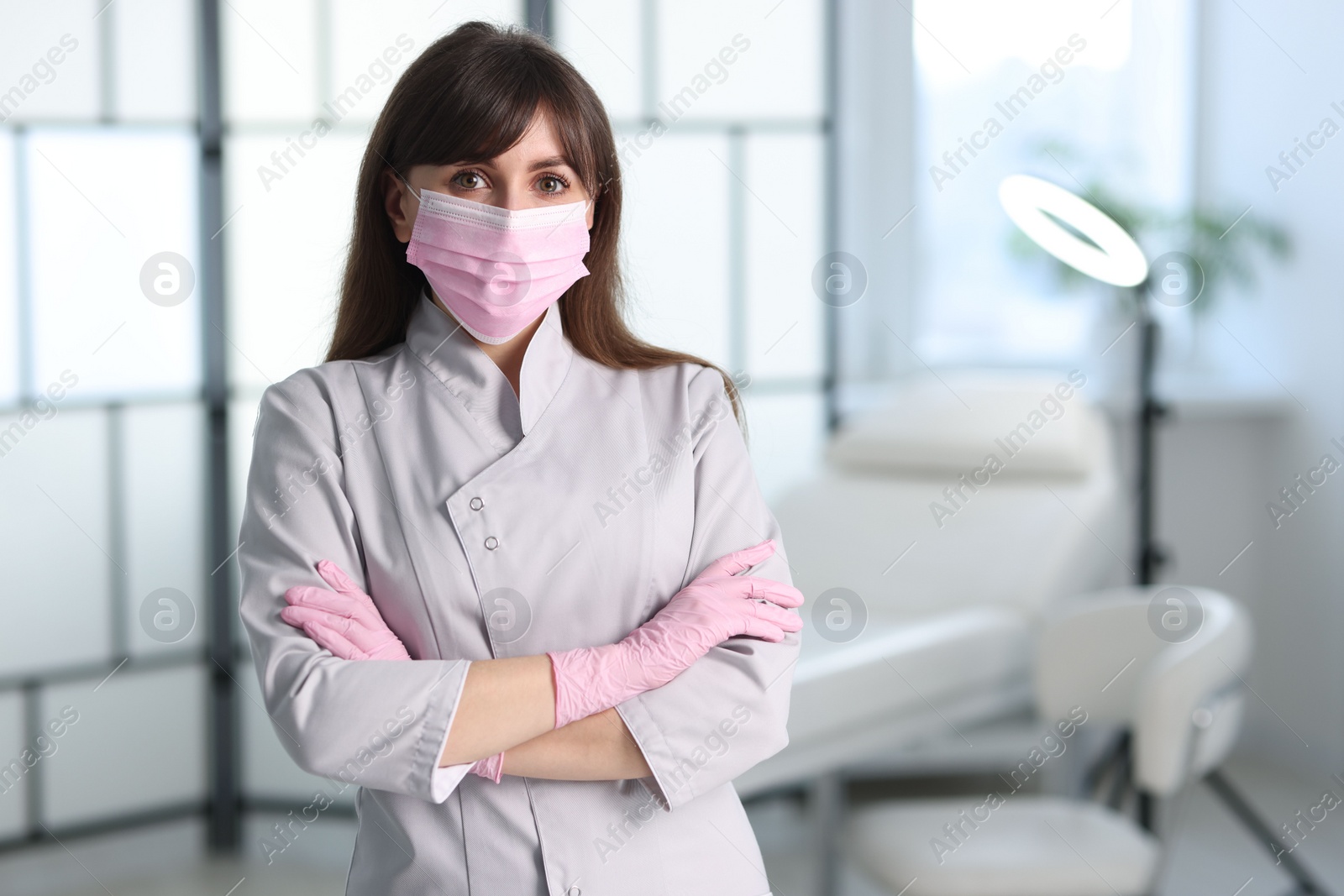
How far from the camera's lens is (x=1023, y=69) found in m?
2.74

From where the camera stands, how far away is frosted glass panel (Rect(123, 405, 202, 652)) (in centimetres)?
217

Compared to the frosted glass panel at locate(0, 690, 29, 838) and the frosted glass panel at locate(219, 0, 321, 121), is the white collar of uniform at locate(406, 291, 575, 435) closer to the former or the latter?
the frosted glass panel at locate(219, 0, 321, 121)

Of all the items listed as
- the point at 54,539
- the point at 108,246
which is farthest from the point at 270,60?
the point at 54,539

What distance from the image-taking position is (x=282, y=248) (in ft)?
7.21

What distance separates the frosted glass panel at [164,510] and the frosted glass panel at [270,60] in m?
0.65

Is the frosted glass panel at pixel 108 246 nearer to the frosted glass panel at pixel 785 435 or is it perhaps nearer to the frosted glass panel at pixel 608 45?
the frosted glass panel at pixel 608 45

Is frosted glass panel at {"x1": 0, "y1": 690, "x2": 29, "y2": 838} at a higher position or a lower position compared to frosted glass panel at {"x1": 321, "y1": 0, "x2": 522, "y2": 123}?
lower

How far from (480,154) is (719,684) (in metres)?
0.47

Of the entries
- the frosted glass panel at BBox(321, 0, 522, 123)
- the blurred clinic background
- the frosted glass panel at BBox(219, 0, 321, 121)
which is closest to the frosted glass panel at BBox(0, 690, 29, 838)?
the blurred clinic background

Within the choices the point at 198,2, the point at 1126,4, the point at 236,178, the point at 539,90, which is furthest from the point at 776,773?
the point at 1126,4

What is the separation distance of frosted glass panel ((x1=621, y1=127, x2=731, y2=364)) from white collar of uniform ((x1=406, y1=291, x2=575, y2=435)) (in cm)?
144

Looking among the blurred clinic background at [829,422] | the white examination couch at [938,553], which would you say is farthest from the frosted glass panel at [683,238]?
the white examination couch at [938,553]

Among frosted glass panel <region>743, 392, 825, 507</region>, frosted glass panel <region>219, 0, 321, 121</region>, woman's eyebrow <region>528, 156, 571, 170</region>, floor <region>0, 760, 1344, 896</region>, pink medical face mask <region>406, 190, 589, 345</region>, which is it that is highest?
frosted glass panel <region>219, 0, 321, 121</region>

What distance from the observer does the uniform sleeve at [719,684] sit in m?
0.82
